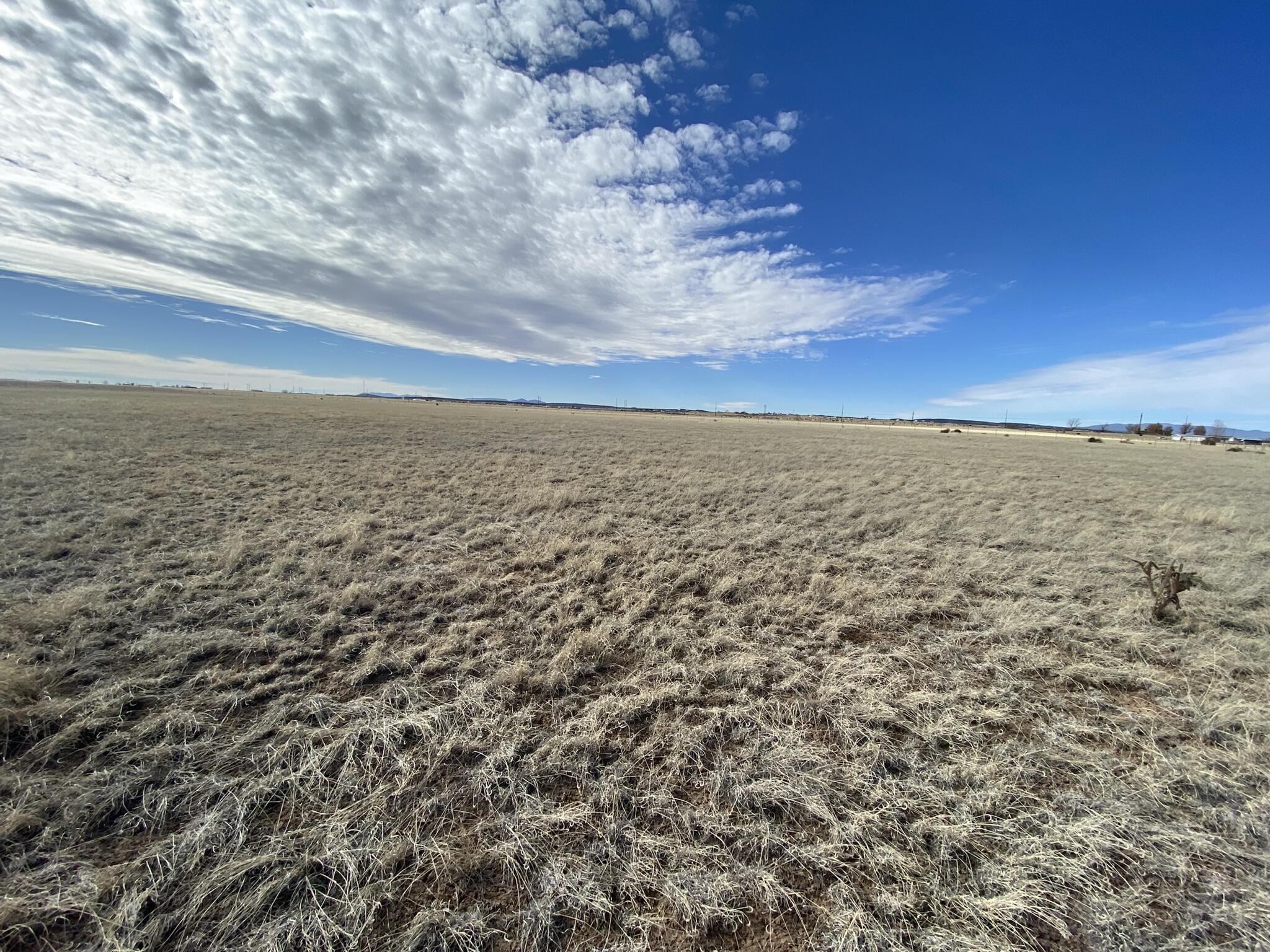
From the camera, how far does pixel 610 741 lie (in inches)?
139

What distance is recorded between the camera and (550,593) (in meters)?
6.16

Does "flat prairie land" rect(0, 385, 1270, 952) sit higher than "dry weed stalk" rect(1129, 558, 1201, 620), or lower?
lower

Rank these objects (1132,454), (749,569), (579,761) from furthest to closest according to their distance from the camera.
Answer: (1132,454)
(749,569)
(579,761)

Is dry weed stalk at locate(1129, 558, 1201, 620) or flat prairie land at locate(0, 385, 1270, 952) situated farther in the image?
dry weed stalk at locate(1129, 558, 1201, 620)

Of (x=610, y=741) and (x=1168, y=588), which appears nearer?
(x=610, y=741)

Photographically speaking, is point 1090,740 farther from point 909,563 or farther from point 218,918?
point 218,918

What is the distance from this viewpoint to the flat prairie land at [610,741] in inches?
91.4

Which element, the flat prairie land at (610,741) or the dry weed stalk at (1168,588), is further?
the dry weed stalk at (1168,588)

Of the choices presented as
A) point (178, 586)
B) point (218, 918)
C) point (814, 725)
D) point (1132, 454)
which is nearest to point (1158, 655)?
point (814, 725)

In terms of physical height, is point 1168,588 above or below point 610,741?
above

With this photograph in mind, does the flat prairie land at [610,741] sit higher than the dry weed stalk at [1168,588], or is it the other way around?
the dry weed stalk at [1168,588]

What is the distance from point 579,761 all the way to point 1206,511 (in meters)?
18.3

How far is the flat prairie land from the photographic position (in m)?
2.32

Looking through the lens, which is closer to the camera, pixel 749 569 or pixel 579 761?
pixel 579 761
